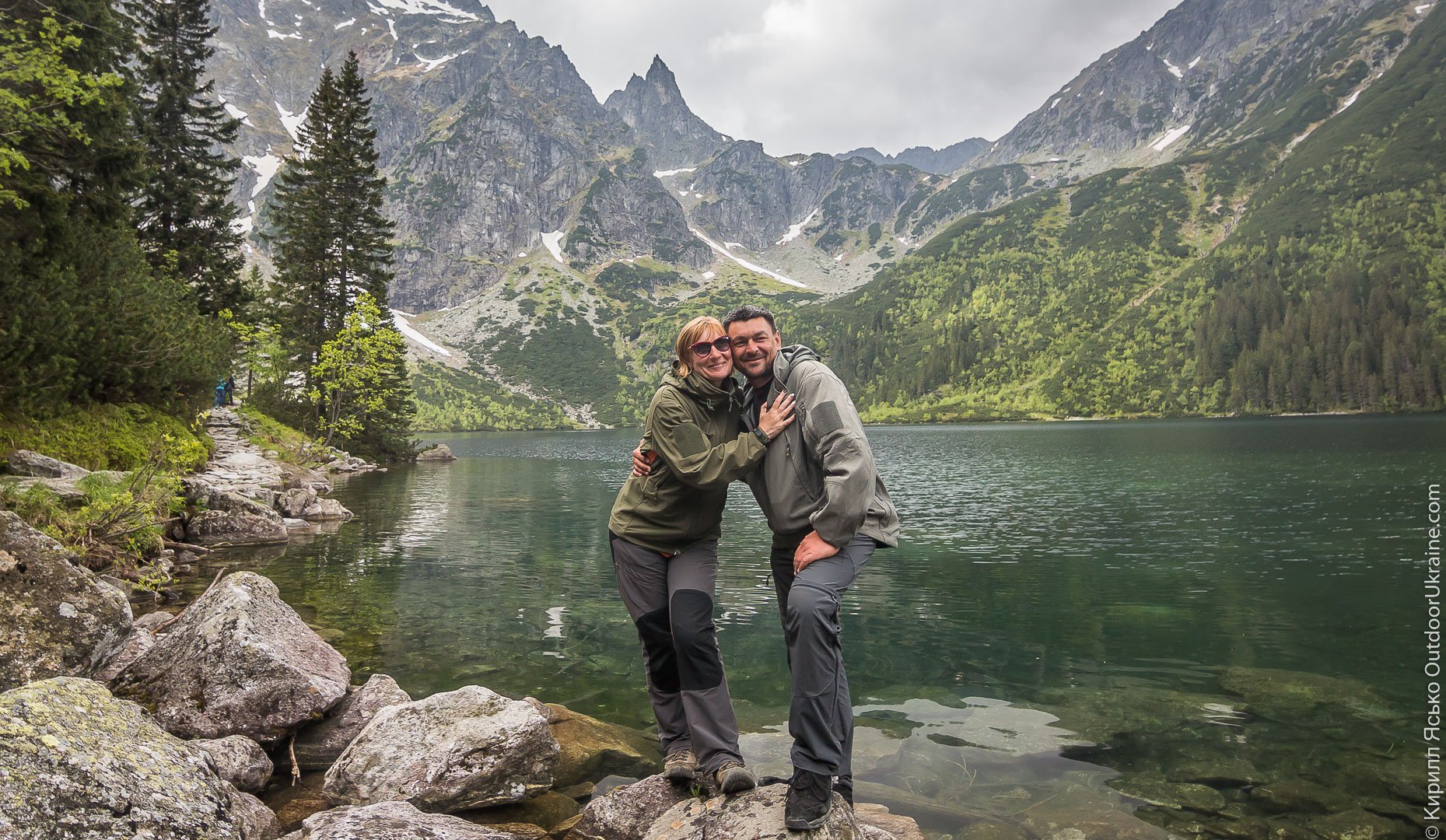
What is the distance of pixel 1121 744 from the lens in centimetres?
900

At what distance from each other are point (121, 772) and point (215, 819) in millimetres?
754

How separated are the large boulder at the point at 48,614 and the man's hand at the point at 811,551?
7427 mm

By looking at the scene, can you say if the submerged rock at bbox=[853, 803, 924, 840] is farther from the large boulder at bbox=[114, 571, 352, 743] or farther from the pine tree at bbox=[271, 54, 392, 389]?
the pine tree at bbox=[271, 54, 392, 389]

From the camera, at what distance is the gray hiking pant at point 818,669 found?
515cm

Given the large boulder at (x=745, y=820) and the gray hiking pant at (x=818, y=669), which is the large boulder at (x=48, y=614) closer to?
the large boulder at (x=745, y=820)

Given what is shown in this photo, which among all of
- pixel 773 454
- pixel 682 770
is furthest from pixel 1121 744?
pixel 773 454

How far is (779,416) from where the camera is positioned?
572cm

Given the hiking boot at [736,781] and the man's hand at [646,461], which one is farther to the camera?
the man's hand at [646,461]

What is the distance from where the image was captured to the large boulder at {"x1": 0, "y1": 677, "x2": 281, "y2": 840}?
4176 millimetres

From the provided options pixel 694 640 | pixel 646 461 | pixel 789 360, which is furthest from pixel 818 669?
pixel 789 360

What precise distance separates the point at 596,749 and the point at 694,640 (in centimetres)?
309

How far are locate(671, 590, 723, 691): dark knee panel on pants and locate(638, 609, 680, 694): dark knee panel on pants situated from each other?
0.17 metres

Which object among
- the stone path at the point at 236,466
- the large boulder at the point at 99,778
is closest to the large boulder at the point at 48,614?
the large boulder at the point at 99,778

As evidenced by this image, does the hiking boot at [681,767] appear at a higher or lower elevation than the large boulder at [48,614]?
lower
